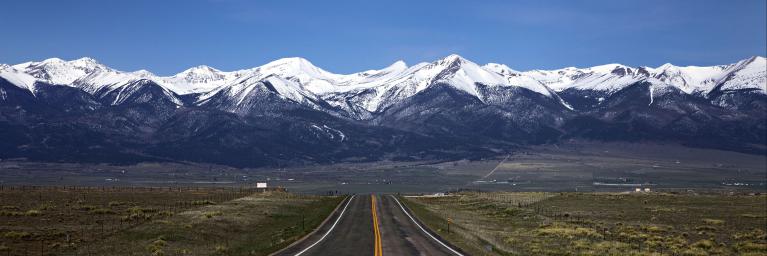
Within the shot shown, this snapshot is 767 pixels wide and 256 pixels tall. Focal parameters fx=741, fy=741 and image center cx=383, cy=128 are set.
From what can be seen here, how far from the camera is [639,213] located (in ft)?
275

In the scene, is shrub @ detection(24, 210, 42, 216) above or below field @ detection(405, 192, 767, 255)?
above

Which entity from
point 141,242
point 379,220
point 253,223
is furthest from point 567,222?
point 141,242

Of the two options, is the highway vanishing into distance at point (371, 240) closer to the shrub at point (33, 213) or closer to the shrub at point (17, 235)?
the shrub at point (17, 235)

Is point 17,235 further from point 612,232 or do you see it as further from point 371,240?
point 612,232

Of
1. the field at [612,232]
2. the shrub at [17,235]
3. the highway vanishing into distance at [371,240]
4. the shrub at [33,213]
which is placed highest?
the shrub at [33,213]

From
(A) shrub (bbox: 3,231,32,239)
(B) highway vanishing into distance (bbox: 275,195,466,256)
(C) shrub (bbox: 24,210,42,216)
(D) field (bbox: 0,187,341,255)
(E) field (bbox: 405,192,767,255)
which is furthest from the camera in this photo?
(C) shrub (bbox: 24,210,42,216)

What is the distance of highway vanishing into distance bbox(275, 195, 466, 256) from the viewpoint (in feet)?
133

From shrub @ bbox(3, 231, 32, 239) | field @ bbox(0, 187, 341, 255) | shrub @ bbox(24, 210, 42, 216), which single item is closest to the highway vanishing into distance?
field @ bbox(0, 187, 341, 255)

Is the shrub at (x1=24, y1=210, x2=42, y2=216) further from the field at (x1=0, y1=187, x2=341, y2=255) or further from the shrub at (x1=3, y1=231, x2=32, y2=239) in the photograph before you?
the shrub at (x1=3, y1=231, x2=32, y2=239)

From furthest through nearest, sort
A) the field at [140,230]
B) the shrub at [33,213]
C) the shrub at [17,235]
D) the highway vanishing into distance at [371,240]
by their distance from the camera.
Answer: the shrub at [33,213] → the shrub at [17,235] → the field at [140,230] → the highway vanishing into distance at [371,240]

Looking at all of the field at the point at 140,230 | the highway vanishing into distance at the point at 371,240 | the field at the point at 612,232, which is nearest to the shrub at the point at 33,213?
the field at the point at 140,230

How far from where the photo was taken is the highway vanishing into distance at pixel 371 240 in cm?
4062

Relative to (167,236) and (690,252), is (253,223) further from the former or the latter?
(690,252)

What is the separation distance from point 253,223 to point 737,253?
36951mm
